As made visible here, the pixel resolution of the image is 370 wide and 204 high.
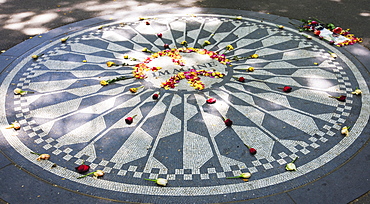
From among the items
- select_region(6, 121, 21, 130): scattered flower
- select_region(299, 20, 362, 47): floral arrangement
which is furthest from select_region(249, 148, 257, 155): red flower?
select_region(299, 20, 362, 47): floral arrangement

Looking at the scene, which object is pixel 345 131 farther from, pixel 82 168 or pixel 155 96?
pixel 82 168

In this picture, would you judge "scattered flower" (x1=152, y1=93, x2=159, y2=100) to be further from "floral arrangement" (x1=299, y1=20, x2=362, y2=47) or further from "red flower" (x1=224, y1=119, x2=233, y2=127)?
"floral arrangement" (x1=299, y1=20, x2=362, y2=47)

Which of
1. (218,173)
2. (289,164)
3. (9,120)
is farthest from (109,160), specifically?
(289,164)

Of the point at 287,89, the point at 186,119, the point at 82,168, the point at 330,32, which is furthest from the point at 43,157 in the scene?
the point at 330,32

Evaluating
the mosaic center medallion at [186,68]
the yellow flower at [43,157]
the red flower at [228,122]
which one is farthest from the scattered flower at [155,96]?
the yellow flower at [43,157]

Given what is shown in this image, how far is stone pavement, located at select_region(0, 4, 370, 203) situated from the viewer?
3828 mm

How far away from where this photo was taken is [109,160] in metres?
4.23

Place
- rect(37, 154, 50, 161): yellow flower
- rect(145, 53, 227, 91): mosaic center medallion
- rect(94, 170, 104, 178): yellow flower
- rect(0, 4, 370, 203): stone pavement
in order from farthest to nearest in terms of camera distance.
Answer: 1. rect(145, 53, 227, 91): mosaic center medallion
2. rect(37, 154, 50, 161): yellow flower
3. rect(94, 170, 104, 178): yellow flower
4. rect(0, 4, 370, 203): stone pavement

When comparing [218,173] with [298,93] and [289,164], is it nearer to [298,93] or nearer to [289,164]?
[289,164]

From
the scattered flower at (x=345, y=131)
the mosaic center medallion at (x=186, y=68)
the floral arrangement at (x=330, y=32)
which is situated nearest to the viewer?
the scattered flower at (x=345, y=131)

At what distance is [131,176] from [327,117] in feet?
10.1

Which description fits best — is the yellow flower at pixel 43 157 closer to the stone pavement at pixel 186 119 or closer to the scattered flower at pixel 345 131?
the stone pavement at pixel 186 119

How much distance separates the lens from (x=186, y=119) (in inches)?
195

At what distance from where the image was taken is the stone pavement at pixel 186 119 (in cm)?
383
